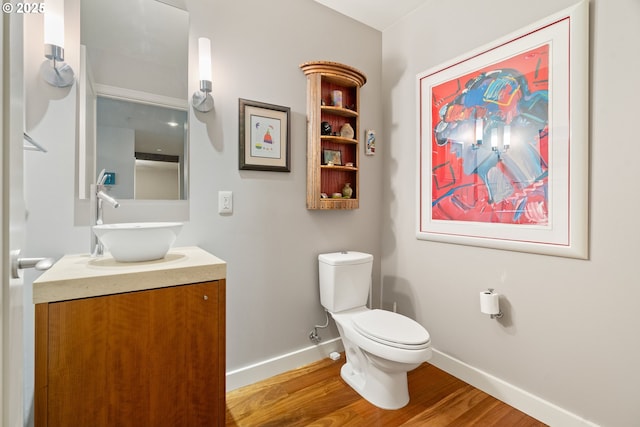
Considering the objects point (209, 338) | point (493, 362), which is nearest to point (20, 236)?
point (209, 338)

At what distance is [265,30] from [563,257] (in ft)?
6.84

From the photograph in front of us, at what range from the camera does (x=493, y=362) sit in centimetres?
182

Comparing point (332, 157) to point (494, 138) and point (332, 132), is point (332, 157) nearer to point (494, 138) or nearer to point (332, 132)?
point (332, 132)

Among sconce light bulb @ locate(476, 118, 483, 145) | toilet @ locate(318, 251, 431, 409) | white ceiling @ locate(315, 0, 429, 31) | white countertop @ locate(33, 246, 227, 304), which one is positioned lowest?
toilet @ locate(318, 251, 431, 409)

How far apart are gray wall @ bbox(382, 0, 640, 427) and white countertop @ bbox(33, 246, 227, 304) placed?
1.50 m

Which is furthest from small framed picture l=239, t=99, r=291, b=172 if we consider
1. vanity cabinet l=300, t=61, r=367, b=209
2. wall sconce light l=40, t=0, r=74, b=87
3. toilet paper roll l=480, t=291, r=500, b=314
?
toilet paper roll l=480, t=291, r=500, b=314

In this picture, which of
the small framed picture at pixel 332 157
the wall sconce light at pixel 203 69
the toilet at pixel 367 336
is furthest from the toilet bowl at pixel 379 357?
the wall sconce light at pixel 203 69

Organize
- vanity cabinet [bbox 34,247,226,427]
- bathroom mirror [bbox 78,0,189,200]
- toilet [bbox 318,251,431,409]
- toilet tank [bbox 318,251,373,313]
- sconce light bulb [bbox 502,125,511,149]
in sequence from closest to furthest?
vanity cabinet [bbox 34,247,226,427], bathroom mirror [bbox 78,0,189,200], toilet [bbox 318,251,431,409], sconce light bulb [bbox 502,125,511,149], toilet tank [bbox 318,251,373,313]

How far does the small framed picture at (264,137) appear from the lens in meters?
1.83

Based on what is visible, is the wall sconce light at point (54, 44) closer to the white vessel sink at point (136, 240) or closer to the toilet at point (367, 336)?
the white vessel sink at point (136, 240)

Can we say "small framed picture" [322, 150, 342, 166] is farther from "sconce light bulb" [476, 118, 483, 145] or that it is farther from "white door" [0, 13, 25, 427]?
"white door" [0, 13, 25, 427]

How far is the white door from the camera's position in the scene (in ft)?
1.82

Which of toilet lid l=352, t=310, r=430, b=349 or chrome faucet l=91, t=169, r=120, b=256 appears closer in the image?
chrome faucet l=91, t=169, r=120, b=256

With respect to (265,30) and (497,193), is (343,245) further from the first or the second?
(265,30)
